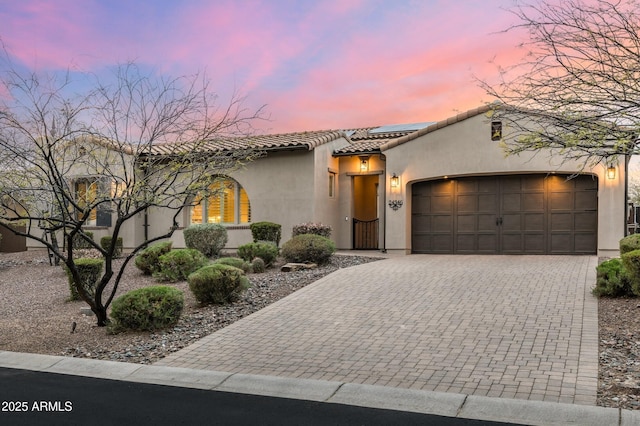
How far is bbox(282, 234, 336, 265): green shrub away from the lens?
→ 48.1ft

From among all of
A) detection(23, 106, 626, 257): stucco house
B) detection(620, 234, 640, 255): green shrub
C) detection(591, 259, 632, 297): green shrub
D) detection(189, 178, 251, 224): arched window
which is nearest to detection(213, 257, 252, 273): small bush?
detection(23, 106, 626, 257): stucco house

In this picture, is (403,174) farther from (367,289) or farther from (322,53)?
(367,289)

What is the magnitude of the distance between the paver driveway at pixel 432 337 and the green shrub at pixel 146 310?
898 millimetres

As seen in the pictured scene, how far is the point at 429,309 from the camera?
9.30m

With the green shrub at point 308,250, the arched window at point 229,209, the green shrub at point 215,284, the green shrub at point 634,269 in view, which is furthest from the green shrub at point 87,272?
the green shrub at point 634,269

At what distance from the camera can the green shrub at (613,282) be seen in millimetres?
9438

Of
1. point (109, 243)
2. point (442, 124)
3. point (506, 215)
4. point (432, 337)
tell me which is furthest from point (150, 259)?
point (506, 215)

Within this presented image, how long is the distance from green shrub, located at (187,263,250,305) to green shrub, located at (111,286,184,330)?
1.28 m

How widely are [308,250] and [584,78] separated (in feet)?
31.3

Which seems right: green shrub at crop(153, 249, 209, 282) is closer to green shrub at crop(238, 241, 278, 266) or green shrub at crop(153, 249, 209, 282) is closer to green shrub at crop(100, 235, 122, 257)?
green shrub at crop(238, 241, 278, 266)

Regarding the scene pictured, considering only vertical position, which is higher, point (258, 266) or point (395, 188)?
point (395, 188)

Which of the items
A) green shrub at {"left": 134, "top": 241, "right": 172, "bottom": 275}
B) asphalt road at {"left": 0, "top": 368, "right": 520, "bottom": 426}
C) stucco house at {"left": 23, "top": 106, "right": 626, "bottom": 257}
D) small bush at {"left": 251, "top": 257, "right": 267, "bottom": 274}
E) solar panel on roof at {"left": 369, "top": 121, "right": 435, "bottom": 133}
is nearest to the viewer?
asphalt road at {"left": 0, "top": 368, "right": 520, "bottom": 426}

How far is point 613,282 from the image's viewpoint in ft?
31.0

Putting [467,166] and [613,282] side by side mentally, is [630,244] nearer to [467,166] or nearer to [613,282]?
[613,282]
